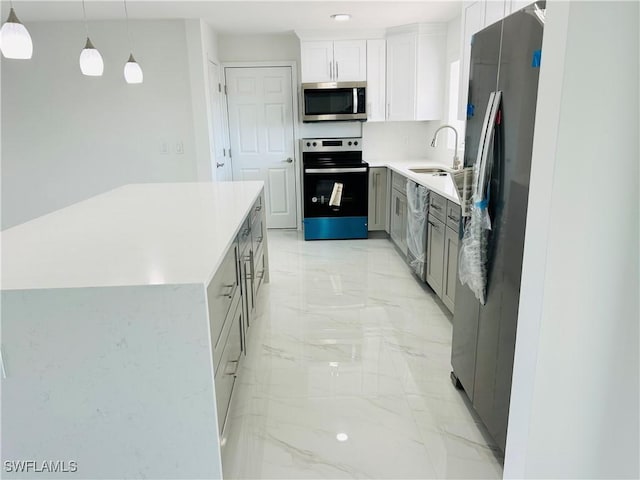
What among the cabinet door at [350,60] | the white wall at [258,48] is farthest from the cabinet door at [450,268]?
the white wall at [258,48]

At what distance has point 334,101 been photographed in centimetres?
484

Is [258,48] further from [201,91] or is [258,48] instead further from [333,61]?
[201,91]

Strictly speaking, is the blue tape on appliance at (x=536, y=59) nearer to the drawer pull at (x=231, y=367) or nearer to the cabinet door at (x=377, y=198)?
the drawer pull at (x=231, y=367)

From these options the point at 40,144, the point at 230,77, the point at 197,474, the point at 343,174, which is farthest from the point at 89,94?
the point at 197,474

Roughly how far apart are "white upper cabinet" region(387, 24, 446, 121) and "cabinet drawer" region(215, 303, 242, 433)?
11.6 feet

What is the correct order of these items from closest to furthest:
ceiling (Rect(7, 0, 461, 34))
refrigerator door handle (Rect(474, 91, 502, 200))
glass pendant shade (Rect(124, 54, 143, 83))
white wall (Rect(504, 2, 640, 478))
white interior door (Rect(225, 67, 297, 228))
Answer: white wall (Rect(504, 2, 640, 478)) < refrigerator door handle (Rect(474, 91, 502, 200)) < glass pendant shade (Rect(124, 54, 143, 83)) < ceiling (Rect(7, 0, 461, 34)) < white interior door (Rect(225, 67, 297, 228))

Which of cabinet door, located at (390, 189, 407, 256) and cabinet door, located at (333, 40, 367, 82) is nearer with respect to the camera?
cabinet door, located at (390, 189, 407, 256)

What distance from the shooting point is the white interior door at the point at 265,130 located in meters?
5.25

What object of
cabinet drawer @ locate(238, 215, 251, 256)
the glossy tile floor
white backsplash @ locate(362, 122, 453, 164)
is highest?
white backsplash @ locate(362, 122, 453, 164)

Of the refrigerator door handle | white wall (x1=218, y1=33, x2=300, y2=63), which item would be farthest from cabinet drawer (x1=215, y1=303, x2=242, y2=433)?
white wall (x1=218, y1=33, x2=300, y2=63)

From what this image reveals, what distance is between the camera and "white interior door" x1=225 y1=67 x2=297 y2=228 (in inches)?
207

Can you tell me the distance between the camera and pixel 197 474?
142 cm

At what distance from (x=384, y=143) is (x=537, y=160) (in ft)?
14.1

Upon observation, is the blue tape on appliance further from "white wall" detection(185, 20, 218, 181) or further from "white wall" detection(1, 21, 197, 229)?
"white wall" detection(1, 21, 197, 229)
